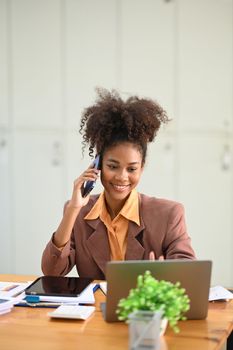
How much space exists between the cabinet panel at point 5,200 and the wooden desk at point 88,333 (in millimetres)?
2534

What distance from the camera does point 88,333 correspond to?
5.03ft

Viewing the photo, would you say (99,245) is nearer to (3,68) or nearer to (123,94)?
(123,94)

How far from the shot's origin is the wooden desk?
144cm

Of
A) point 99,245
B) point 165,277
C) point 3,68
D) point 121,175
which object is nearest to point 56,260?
point 99,245

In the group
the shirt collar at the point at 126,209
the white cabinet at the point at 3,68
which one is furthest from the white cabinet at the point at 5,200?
the shirt collar at the point at 126,209

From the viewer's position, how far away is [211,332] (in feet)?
5.06

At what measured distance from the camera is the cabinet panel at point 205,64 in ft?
12.5

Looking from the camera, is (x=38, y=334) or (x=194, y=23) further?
(x=194, y=23)

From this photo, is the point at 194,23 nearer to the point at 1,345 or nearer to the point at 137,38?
the point at 137,38

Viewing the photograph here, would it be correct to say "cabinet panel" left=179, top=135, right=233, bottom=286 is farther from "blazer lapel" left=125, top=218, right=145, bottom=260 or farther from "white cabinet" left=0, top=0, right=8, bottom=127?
"blazer lapel" left=125, top=218, right=145, bottom=260

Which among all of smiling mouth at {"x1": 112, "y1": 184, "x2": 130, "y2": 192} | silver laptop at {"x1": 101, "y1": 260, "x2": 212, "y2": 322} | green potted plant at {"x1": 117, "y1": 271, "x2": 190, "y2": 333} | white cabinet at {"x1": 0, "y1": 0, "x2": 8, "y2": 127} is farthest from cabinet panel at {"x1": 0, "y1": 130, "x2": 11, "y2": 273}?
green potted plant at {"x1": 117, "y1": 271, "x2": 190, "y2": 333}

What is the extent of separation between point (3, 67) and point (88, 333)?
9.76ft

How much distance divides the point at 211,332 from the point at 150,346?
328 mm

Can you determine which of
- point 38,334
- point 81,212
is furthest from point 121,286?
point 81,212
